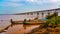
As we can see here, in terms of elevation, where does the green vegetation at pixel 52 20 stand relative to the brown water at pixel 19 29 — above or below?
above

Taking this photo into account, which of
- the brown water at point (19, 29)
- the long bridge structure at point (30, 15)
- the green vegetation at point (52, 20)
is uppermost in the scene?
the long bridge structure at point (30, 15)

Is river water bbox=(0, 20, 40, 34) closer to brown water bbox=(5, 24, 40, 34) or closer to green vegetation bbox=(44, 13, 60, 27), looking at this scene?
brown water bbox=(5, 24, 40, 34)

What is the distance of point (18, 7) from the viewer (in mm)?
2494

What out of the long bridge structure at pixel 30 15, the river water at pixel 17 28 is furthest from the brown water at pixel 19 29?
the long bridge structure at pixel 30 15

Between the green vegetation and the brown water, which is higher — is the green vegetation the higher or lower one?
the higher one

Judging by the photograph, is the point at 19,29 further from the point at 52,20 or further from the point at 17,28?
the point at 52,20

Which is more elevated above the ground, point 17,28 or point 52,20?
point 52,20

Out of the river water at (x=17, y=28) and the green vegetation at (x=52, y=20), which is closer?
the green vegetation at (x=52, y=20)

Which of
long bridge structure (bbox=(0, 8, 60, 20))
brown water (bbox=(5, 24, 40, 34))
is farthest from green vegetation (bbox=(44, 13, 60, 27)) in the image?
brown water (bbox=(5, 24, 40, 34))

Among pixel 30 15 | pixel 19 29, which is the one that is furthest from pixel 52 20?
pixel 19 29

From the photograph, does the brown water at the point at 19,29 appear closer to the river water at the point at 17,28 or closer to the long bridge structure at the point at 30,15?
the river water at the point at 17,28

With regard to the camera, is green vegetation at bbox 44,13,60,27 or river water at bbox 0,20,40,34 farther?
river water at bbox 0,20,40,34

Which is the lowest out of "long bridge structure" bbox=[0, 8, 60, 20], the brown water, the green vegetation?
the brown water

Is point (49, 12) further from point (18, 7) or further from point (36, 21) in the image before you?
point (18, 7)
